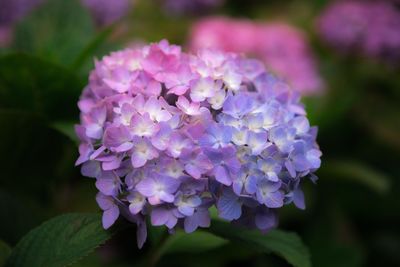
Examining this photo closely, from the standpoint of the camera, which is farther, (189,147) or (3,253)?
(3,253)

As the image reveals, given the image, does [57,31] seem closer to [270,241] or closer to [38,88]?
[38,88]

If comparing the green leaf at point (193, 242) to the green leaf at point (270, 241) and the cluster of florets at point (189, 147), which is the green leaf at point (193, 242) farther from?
the cluster of florets at point (189, 147)

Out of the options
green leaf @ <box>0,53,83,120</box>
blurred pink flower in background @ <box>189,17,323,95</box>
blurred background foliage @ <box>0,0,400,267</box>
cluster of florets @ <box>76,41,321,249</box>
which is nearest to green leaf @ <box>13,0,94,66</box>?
blurred background foliage @ <box>0,0,400,267</box>

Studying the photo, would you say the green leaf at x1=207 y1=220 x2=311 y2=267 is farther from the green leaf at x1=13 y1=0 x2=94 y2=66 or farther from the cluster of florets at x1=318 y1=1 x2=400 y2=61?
the cluster of florets at x1=318 y1=1 x2=400 y2=61

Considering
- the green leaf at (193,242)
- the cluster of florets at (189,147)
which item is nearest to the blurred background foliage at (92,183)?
the green leaf at (193,242)

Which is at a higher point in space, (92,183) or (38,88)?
(38,88)

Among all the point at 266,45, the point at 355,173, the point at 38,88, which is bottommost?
the point at 355,173

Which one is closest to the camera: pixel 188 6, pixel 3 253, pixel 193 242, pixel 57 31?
pixel 3 253

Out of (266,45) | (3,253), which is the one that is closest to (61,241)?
(3,253)
